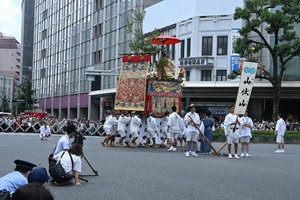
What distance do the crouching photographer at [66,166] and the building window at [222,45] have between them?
1475 inches

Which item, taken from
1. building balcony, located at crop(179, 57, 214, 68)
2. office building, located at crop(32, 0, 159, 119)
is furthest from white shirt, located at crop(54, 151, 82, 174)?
office building, located at crop(32, 0, 159, 119)

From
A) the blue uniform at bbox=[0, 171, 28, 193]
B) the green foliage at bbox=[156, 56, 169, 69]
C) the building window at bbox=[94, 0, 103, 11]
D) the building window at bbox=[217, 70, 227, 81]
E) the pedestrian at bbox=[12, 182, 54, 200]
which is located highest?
the building window at bbox=[94, 0, 103, 11]

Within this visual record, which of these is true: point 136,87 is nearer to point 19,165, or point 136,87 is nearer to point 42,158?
point 42,158

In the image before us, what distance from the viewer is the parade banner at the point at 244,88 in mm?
17172

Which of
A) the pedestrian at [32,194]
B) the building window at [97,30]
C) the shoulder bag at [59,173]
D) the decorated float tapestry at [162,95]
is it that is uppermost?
the building window at [97,30]

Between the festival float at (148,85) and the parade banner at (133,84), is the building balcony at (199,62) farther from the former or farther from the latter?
the parade banner at (133,84)

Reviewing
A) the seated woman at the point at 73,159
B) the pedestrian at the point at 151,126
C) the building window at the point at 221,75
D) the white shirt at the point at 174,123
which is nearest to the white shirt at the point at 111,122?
the pedestrian at the point at 151,126

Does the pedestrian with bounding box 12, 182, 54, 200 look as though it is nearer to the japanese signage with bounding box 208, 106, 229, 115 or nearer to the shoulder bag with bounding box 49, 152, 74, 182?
the shoulder bag with bounding box 49, 152, 74, 182

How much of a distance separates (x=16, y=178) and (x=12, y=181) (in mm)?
88

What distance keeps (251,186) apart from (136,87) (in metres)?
13.8

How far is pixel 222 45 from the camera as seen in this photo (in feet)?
154

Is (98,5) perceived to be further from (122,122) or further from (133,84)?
(122,122)

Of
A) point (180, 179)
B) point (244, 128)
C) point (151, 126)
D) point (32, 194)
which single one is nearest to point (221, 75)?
point (151, 126)

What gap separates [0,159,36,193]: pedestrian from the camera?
567cm
